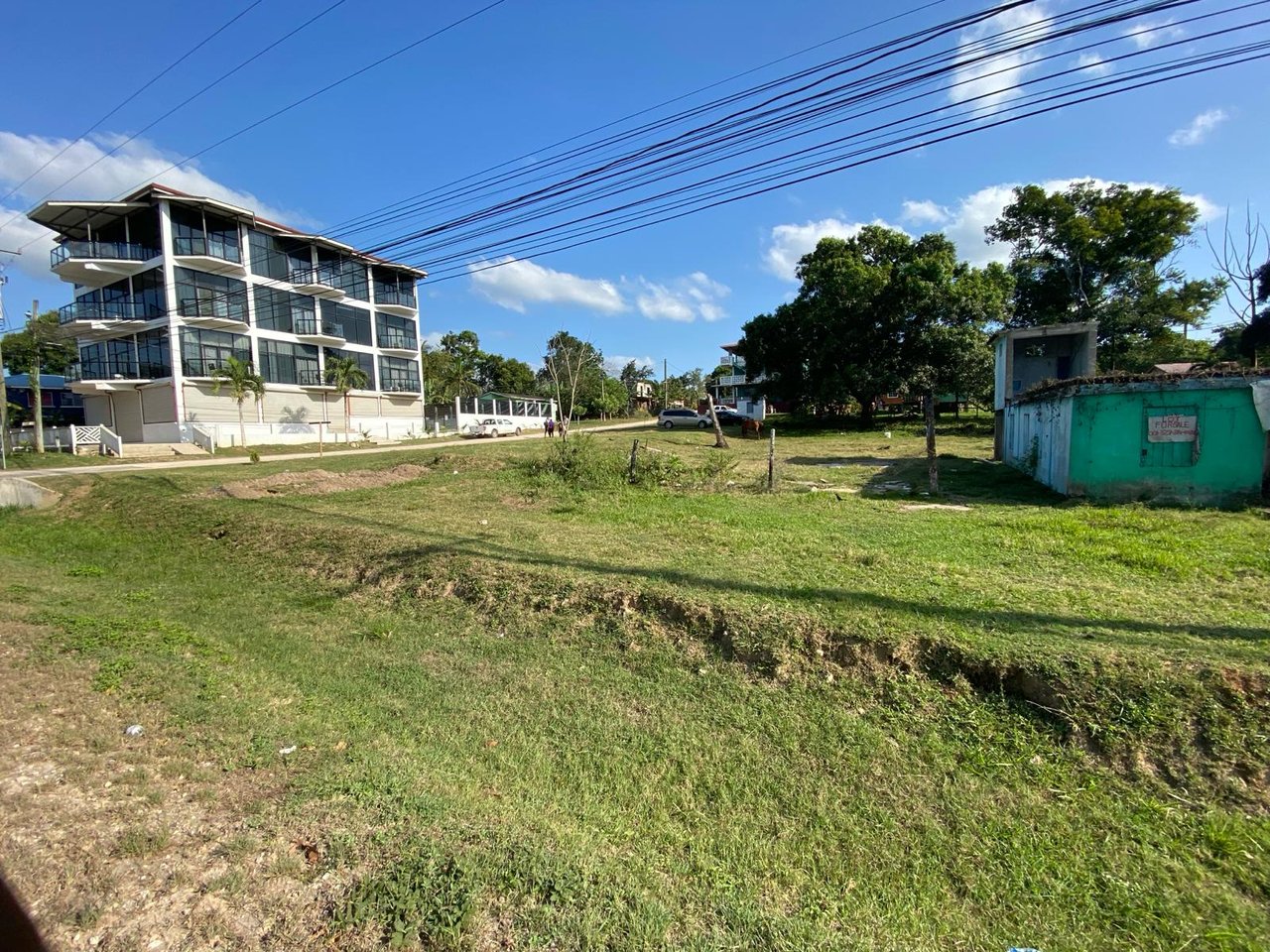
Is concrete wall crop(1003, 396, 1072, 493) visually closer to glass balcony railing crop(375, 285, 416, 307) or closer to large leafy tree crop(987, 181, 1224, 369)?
large leafy tree crop(987, 181, 1224, 369)

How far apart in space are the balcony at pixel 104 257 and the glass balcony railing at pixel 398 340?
1441cm

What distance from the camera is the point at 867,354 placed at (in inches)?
1257

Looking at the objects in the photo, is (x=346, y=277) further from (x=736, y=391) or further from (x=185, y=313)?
(x=736, y=391)

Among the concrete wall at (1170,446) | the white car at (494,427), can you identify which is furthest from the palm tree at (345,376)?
the concrete wall at (1170,446)

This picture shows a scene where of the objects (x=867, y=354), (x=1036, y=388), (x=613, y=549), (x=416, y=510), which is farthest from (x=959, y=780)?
(x=867, y=354)

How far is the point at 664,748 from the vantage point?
360cm

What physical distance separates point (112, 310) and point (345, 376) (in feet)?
40.8

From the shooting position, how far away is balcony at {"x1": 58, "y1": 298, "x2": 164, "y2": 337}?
3225cm

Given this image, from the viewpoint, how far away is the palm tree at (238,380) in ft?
103

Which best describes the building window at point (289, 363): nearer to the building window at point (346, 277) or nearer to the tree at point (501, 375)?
the building window at point (346, 277)

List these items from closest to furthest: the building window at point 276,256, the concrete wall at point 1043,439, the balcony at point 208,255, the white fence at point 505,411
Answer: the concrete wall at point 1043,439
the balcony at point 208,255
the building window at point 276,256
the white fence at point 505,411

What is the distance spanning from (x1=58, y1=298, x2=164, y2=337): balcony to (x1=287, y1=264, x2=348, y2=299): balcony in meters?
7.78

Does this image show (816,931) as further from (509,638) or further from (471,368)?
(471,368)

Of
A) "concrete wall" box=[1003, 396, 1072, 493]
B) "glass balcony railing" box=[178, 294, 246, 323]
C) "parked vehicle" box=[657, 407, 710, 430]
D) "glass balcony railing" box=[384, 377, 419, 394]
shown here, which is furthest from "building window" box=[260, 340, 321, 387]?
"concrete wall" box=[1003, 396, 1072, 493]
